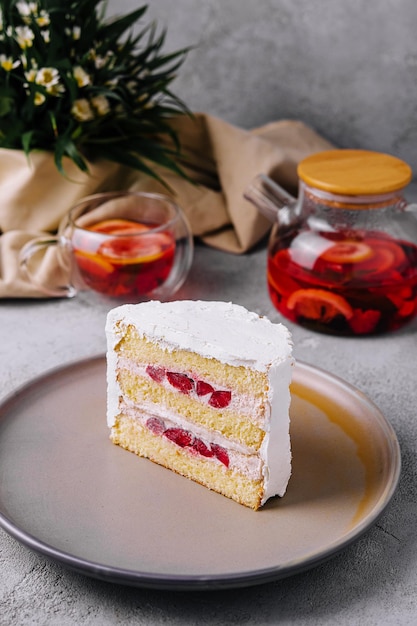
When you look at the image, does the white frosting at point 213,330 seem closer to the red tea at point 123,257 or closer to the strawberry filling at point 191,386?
the strawberry filling at point 191,386

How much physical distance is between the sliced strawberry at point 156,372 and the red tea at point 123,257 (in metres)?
0.60

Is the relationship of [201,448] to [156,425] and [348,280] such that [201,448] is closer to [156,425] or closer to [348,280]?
[156,425]

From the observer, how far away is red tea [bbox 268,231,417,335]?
79.4 inches

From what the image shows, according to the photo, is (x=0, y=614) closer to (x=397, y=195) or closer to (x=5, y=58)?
(x=397, y=195)

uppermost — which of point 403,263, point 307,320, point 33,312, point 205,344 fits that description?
point 205,344

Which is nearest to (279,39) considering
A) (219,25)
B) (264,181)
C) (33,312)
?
(219,25)

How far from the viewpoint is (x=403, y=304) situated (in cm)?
207

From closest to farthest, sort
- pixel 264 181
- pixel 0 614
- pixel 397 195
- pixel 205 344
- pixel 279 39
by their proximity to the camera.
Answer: pixel 0 614 < pixel 205 344 < pixel 397 195 < pixel 264 181 < pixel 279 39

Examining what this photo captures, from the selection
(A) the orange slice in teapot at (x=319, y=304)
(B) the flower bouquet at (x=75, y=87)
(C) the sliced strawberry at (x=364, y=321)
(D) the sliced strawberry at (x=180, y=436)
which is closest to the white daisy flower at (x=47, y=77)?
(B) the flower bouquet at (x=75, y=87)

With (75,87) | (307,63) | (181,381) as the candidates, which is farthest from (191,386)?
(307,63)

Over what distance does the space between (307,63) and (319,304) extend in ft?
3.50

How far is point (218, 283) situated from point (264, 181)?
1.01 feet

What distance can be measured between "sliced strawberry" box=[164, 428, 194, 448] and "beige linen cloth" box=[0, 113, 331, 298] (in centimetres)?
78

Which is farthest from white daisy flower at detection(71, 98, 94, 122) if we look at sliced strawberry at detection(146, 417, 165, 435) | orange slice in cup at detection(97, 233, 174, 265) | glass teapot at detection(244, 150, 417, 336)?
sliced strawberry at detection(146, 417, 165, 435)
